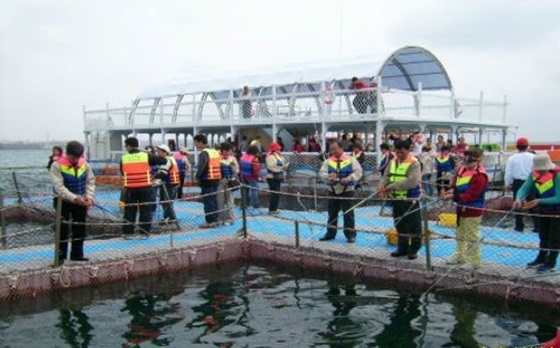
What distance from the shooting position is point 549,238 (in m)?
8.33

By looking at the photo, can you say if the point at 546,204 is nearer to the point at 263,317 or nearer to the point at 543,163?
the point at 543,163

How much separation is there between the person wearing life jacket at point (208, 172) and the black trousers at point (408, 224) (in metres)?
4.42

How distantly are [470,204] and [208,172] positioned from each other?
591 centimetres

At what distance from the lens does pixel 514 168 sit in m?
12.1

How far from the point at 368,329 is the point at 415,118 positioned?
528 inches

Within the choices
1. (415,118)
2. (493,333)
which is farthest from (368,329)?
(415,118)

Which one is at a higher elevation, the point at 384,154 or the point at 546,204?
the point at 384,154

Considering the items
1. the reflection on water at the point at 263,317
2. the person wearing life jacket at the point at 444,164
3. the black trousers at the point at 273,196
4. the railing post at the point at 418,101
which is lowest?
the reflection on water at the point at 263,317

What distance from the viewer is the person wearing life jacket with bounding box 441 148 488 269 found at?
8539 millimetres

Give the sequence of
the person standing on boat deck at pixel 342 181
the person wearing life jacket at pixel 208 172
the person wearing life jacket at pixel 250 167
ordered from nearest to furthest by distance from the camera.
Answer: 1. the person standing on boat deck at pixel 342 181
2. the person wearing life jacket at pixel 208 172
3. the person wearing life jacket at pixel 250 167

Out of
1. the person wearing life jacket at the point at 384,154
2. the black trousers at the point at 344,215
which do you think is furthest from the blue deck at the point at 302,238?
the person wearing life jacket at the point at 384,154

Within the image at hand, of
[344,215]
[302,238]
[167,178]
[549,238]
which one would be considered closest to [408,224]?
[344,215]

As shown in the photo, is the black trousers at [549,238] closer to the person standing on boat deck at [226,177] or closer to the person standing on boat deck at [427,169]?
Result: the person standing on boat deck at [226,177]

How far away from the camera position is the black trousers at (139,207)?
11.2 metres
